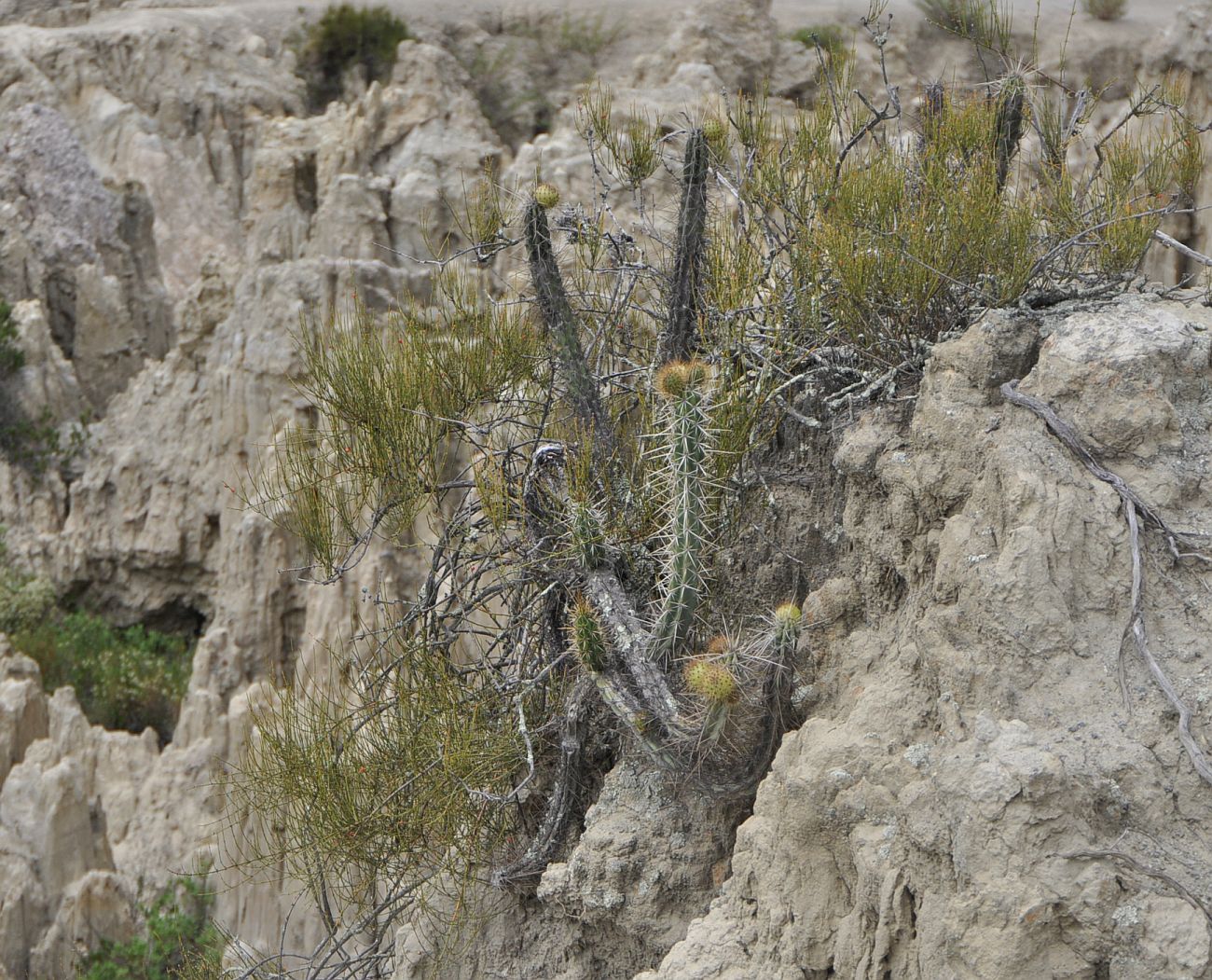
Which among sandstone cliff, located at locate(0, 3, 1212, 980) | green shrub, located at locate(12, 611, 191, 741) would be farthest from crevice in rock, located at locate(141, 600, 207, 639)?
sandstone cliff, located at locate(0, 3, 1212, 980)

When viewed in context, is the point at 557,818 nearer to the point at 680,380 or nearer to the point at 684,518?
the point at 684,518

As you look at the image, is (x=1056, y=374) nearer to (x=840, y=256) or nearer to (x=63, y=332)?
(x=840, y=256)

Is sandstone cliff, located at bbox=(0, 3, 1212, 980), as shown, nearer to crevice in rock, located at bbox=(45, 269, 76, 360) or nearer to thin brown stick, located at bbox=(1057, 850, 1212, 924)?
thin brown stick, located at bbox=(1057, 850, 1212, 924)

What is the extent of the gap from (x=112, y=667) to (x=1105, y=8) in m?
17.6

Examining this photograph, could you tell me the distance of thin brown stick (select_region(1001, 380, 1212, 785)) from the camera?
120 inches

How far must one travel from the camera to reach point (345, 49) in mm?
22406

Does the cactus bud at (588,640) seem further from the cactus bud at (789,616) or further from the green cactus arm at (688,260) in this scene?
the green cactus arm at (688,260)

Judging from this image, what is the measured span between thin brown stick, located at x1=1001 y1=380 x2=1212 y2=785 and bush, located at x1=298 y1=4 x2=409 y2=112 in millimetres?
20224

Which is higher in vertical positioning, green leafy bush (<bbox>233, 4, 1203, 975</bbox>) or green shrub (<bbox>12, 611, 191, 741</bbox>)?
green leafy bush (<bbox>233, 4, 1203, 975</bbox>)

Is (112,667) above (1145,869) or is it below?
below

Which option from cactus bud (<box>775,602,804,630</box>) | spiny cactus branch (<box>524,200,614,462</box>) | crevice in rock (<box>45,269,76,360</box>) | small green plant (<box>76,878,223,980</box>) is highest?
spiny cactus branch (<box>524,200,614,462</box>)

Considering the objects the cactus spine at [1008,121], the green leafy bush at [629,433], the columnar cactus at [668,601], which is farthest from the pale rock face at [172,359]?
the cactus spine at [1008,121]

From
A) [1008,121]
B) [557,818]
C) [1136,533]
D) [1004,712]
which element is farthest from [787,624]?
[1008,121]

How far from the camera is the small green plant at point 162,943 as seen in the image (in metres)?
7.88
